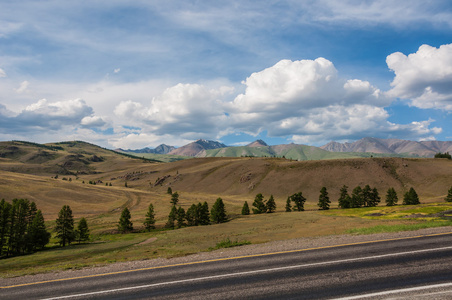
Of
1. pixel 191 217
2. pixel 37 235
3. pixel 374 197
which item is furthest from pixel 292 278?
pixel 374 197

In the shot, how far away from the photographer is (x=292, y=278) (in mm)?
13086

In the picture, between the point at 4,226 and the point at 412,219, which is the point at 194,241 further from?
the point at 4,226

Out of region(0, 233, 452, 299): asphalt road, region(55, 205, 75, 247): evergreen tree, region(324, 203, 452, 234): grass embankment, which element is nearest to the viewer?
region(0, 233, 452, 299): asphalt road

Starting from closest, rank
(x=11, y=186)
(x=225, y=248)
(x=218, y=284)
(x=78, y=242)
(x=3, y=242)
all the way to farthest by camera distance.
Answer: (x=218, y=284) → (x=225, y=248) → (x=3, y=242) → (x=78, y=242) → (x=11, y=186)

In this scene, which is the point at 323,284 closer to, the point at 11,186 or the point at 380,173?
the point at 380,173

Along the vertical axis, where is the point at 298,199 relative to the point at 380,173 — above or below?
below

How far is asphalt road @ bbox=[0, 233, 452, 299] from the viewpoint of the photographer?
11.5 m

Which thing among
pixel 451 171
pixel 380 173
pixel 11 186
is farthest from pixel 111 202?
pixel 451 171

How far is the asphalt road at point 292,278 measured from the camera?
452 inches

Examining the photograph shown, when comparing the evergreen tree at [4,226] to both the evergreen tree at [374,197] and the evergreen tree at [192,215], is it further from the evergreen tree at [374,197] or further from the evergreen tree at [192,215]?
the evergreen tree at [374,197]

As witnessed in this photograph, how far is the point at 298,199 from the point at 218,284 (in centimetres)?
10381

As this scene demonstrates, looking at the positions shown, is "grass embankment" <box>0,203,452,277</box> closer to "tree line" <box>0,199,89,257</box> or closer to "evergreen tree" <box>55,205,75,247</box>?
"tree line" <box>0,199,89,257</box>

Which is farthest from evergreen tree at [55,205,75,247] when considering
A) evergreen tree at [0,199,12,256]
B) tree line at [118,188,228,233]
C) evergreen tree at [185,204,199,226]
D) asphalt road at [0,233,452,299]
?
asphalt road at [0,233,452,299]

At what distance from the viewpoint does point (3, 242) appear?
5925 centimetres
